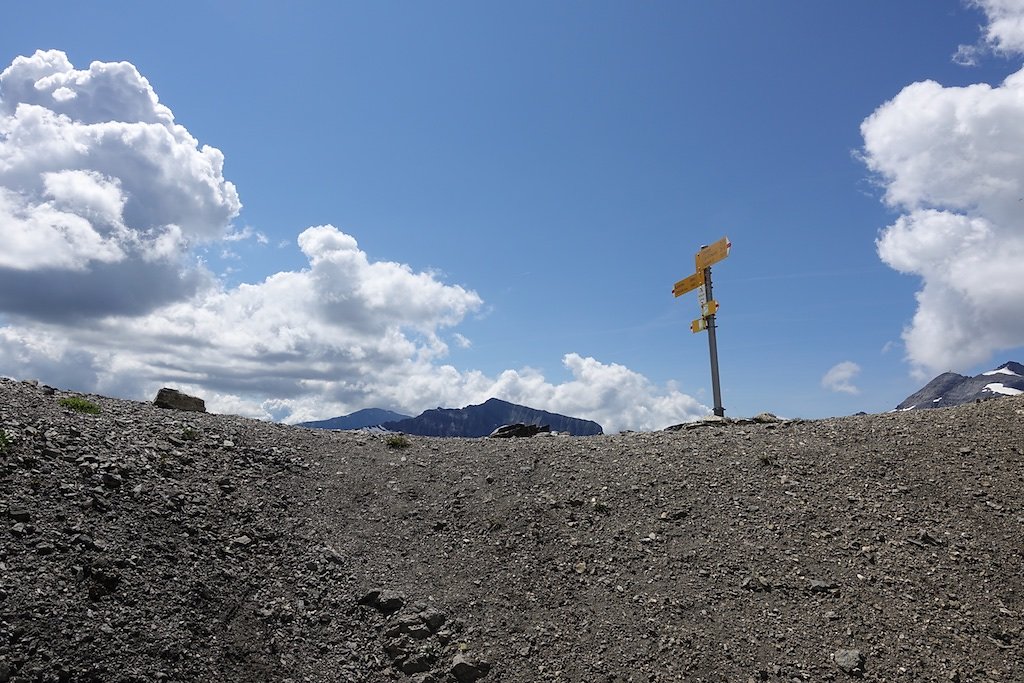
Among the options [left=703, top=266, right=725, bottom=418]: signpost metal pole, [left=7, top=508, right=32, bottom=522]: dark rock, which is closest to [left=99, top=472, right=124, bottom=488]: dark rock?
[left=7, top=508, right=32, bottom=522]: dark rock

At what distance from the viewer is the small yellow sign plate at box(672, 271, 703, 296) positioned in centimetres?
2777

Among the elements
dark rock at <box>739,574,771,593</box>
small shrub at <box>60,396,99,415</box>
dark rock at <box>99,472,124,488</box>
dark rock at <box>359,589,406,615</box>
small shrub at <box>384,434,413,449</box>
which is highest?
small shrub at <box>60,396,99,415</box>

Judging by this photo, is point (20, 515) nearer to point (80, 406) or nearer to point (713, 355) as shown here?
point (80, 406)

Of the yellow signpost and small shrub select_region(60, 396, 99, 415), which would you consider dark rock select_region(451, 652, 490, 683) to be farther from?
the yellow signpost

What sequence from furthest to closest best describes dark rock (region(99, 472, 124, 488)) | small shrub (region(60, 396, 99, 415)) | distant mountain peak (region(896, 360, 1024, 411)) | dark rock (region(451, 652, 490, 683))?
1. distant mountain peak (region(896, 360, 1024, 411))
2. small shrub (region(60, 396, 99, 415))
3. dark rock (region(99, 472, 124, 488))
4. dark rock (region(451, 652, 490, 683))

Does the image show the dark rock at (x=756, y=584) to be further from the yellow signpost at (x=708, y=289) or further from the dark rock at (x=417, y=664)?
the yellow signpost at (x=708, y=289)

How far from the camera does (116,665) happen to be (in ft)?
33.9

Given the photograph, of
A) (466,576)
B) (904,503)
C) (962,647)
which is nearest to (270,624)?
(466,576)

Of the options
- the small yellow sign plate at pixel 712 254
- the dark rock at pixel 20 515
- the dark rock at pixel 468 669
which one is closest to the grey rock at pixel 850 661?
Result: the dark rock at pixel 468 669

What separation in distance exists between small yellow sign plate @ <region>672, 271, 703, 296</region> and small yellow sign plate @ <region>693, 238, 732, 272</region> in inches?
13.8

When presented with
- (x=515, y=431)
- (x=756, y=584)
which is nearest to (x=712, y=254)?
(x=515, y=431)

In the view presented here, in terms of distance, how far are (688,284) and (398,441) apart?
15.2m

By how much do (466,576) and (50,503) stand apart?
861 cm

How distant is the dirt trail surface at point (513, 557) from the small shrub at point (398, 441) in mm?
1404
